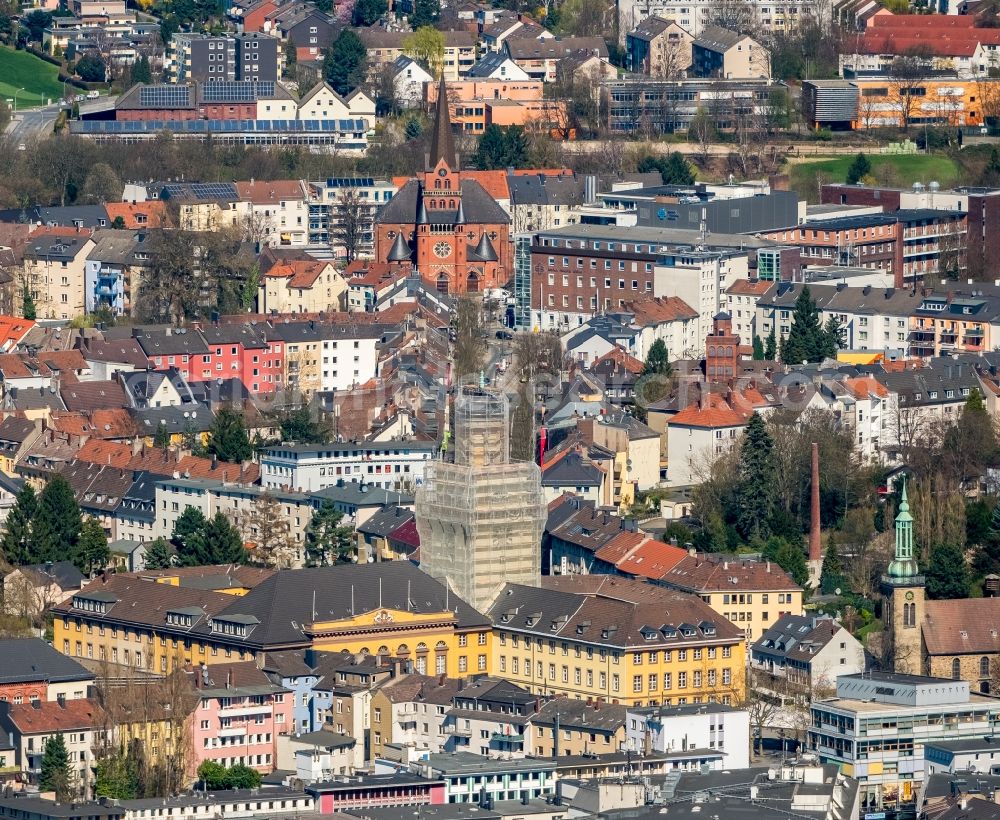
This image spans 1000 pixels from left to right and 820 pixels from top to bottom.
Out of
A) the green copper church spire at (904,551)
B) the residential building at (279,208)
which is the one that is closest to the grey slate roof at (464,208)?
the residential building at (279,208)

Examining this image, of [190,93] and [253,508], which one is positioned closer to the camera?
[253,508]

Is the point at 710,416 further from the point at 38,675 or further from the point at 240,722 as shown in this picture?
the point at 240,722

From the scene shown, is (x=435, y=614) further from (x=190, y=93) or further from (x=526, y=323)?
(x=190, y=93)

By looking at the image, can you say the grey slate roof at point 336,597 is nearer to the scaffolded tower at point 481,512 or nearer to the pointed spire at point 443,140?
the scaffolded tower at point 481,512

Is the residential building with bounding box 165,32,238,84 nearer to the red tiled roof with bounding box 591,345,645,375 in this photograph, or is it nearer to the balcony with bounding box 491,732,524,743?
the red tiled roof with bounding box 591,345,645,375

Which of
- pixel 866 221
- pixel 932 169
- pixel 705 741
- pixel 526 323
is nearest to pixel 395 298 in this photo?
pixel 526 323

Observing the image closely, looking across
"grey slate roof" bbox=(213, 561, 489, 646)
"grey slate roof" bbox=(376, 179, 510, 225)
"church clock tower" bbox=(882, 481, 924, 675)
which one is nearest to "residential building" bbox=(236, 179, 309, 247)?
"grey slate roof" bbox=(376, 179, 510, 225)

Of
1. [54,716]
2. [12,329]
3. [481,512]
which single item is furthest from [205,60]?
[54,716]
